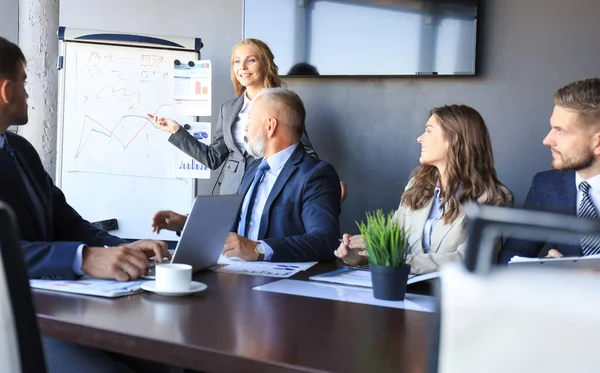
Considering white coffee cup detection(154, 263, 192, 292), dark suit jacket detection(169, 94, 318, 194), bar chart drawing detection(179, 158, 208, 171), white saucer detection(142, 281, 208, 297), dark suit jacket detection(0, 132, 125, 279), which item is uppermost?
dark suit jacket detection(169, 94, 318, 194)

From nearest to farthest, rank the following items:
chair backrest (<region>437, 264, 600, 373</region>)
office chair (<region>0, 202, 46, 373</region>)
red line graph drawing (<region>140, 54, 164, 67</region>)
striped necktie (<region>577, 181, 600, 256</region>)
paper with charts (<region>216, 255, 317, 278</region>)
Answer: chair backrest (<region>437, 264, 600, 373</region>) < office chair (<region>0, 202, 46, 373</region>) < paper with charts (<region>216, 255, 317, 278</region>) < striped necktie (<region>577, 181, 600, 256</region>) < red line graph drawing (<region>140, 54, 164, 67</region>)

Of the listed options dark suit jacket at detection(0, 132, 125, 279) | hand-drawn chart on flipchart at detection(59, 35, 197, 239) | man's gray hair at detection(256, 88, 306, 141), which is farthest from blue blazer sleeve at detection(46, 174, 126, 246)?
hand-drawn chart on flipchart at detection(59, 35, 197, 239)

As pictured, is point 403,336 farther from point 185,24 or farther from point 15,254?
point 185,24

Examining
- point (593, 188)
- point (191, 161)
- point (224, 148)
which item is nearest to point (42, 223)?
point (593, 188)

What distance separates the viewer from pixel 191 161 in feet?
14.0

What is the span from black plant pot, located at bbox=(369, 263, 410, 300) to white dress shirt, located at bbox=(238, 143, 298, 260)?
3.54ft

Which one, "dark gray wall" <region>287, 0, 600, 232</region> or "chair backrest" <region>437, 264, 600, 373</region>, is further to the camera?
"dark gray wall" <region>287, 0, 600, 232</region>

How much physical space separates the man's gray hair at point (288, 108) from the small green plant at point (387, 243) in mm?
1205

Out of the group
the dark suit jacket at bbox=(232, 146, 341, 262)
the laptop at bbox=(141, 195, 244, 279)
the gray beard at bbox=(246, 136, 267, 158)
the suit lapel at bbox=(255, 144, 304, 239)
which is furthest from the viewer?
the gray beard at bbox=(246, 136, 267, 158)

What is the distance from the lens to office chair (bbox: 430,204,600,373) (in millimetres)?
500

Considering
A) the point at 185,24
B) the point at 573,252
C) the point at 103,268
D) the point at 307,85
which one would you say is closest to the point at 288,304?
the point at 103,268

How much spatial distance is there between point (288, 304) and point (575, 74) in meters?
2.77

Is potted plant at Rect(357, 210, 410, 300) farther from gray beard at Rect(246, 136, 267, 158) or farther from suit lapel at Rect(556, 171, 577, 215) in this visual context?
gray beard at Rect(246, 136, 267, 158)

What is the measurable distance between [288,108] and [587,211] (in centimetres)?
119
